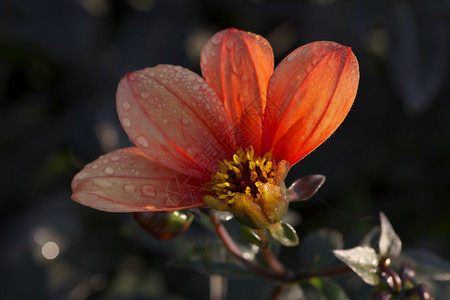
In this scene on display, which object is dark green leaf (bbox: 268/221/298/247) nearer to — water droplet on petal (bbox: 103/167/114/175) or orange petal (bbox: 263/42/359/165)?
orange petal (bbox: 263/42/359/165)

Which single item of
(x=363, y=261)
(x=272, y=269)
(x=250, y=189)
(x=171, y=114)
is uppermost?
Result: (x=171, y=114)

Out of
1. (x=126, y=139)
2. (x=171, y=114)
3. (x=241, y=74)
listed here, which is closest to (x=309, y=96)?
(x=241, y=74)

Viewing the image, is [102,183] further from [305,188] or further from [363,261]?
[363,261]

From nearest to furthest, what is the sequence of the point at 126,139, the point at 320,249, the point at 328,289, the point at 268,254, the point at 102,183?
1. the point at 102,183
2. the point at 268,254
3. the point at 328,289
4. the point at 320,249
5. the point at 126,139

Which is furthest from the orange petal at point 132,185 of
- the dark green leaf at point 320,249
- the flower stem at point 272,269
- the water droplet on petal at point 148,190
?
the dark green leaf at point 320,249

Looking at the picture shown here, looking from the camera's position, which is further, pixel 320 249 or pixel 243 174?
pixel 320 249

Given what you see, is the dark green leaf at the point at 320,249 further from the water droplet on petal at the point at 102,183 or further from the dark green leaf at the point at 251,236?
the water droplet on petal at the point at 102,183

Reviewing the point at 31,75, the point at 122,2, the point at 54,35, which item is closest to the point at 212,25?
the point at 122,2

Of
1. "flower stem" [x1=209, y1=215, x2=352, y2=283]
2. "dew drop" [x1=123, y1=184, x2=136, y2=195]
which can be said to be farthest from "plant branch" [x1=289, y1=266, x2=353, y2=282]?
"dew drop" [x1=123, y1=184, x2=136, y2=195]
